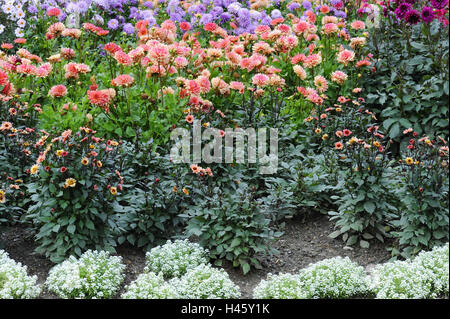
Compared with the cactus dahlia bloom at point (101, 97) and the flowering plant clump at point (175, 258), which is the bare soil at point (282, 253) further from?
→ the cactus dahlia bloom at point (101, 97)

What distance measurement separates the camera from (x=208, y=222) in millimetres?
3865

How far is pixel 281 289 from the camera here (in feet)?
11.0

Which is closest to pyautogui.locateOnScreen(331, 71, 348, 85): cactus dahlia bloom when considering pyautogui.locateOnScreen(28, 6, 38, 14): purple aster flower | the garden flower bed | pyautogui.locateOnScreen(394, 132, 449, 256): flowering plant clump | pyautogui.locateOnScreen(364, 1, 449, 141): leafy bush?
the garden flower bed

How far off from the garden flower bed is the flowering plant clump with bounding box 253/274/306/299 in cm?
1

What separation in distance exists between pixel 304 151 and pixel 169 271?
1.92 meters

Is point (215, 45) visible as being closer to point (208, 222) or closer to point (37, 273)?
point (208, 222)

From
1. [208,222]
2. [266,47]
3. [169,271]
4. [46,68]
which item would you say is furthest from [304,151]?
[46,68]

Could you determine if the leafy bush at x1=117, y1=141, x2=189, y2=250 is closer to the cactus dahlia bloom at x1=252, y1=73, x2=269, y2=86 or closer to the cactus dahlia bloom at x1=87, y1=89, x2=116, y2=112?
the cactus dahlia bloom at x1=87, y1=89, x2=116, y2=112

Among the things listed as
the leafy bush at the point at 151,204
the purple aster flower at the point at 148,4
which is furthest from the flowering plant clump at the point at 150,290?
the purple aster flower at the point at 148,4

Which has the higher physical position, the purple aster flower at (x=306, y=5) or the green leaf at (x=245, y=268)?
the purple aster flower at (x=306, y=5)

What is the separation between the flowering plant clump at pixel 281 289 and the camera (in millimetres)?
3352

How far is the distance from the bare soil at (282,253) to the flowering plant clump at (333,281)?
35cm

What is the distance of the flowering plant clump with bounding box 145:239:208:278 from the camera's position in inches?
145
